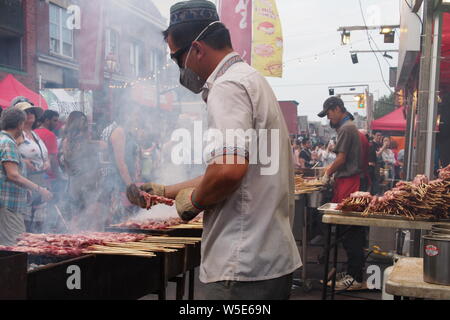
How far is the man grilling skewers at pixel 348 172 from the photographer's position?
5.89 metres

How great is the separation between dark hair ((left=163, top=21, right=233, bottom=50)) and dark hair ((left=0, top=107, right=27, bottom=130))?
3515mm

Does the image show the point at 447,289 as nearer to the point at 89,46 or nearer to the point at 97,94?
the point at 89,46

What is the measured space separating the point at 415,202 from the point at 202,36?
105 inches

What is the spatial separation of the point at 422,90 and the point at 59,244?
13.7 feet

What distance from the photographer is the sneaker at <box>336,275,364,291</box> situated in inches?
231

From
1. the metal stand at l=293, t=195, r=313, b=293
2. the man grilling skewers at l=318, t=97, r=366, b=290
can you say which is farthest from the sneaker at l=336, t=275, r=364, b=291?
the metal stand at l=293, t=195, r=313, b=293

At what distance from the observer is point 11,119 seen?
5.11 metres

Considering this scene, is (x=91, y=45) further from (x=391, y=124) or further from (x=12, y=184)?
(x=391, y=124)

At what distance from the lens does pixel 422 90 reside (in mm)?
5355

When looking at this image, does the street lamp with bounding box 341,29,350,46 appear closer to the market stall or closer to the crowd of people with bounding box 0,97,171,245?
the crowd of people with bounding box 0,97,171,245

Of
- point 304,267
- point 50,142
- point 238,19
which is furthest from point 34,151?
point 238,19
